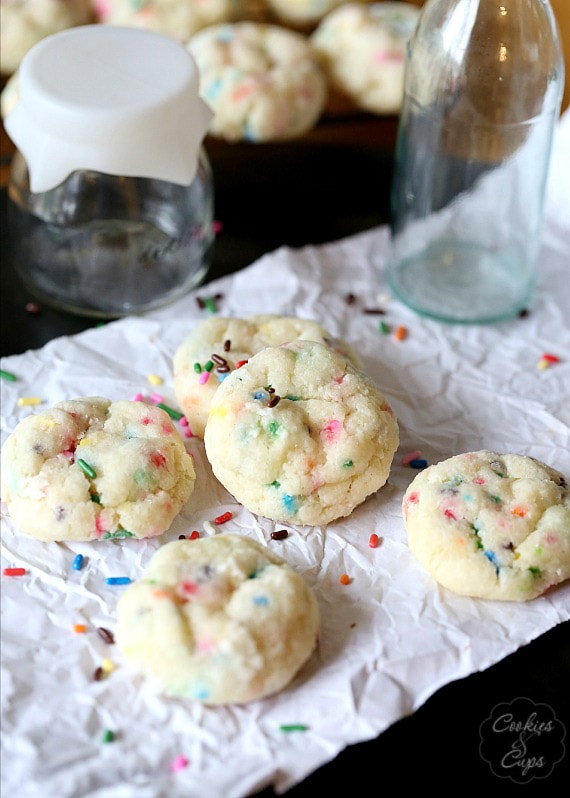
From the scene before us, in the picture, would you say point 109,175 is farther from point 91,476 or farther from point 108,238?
point 91,476

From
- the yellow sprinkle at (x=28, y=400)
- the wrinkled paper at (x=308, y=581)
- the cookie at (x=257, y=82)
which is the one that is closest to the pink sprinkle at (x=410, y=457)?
the wrinkled paper at (x=308, y=581)

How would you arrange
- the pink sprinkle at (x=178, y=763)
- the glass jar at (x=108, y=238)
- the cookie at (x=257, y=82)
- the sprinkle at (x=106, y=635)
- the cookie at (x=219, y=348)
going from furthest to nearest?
1. the cookie at (x=257, y=82)
2. the glass jar at (x=108, y=238)
3. the cookie at (x=219, y=348)
4. the sprinkle at (x=106, y=635)
5. the pink sprinkle at (x=178, y=763)

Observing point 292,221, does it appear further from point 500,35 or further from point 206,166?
point 500,35

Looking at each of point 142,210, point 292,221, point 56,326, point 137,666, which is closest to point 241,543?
point 137,666

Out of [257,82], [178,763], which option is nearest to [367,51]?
[257,82]

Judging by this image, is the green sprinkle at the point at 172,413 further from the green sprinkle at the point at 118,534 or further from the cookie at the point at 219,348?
the green sprinkle at the point at 118,534

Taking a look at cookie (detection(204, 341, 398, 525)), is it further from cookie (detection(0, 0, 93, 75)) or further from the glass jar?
cookie (detection(0, 0, 93, 75))
